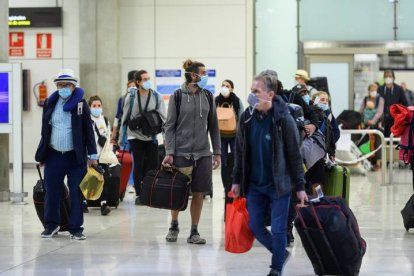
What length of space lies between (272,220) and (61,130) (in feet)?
11.2

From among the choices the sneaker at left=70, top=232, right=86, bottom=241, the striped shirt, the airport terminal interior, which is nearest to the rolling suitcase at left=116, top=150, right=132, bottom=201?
the airport terminal interior

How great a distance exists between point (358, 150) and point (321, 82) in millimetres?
2634

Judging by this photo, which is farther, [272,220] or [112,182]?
[112,182]

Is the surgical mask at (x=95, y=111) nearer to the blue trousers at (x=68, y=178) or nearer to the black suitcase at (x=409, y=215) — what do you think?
the blue trousers at (x=68, y=178)

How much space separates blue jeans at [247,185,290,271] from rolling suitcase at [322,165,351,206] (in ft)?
9.43

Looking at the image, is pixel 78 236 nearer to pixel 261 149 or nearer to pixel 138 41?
pixel 261 149

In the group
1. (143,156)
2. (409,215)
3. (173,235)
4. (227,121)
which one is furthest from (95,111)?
(409,215)

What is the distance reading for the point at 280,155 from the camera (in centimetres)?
789

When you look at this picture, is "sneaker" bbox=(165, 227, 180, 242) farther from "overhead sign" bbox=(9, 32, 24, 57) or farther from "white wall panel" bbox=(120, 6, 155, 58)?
"overhead sign" bbox=(9, 32, 24, 57)

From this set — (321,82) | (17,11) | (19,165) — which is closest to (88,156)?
(19,165)

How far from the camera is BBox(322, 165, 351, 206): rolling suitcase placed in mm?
10906

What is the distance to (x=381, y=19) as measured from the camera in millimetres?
24312

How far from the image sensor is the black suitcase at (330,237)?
8156 millimetres

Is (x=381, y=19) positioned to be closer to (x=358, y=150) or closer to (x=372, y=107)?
(x=372, y=107)
